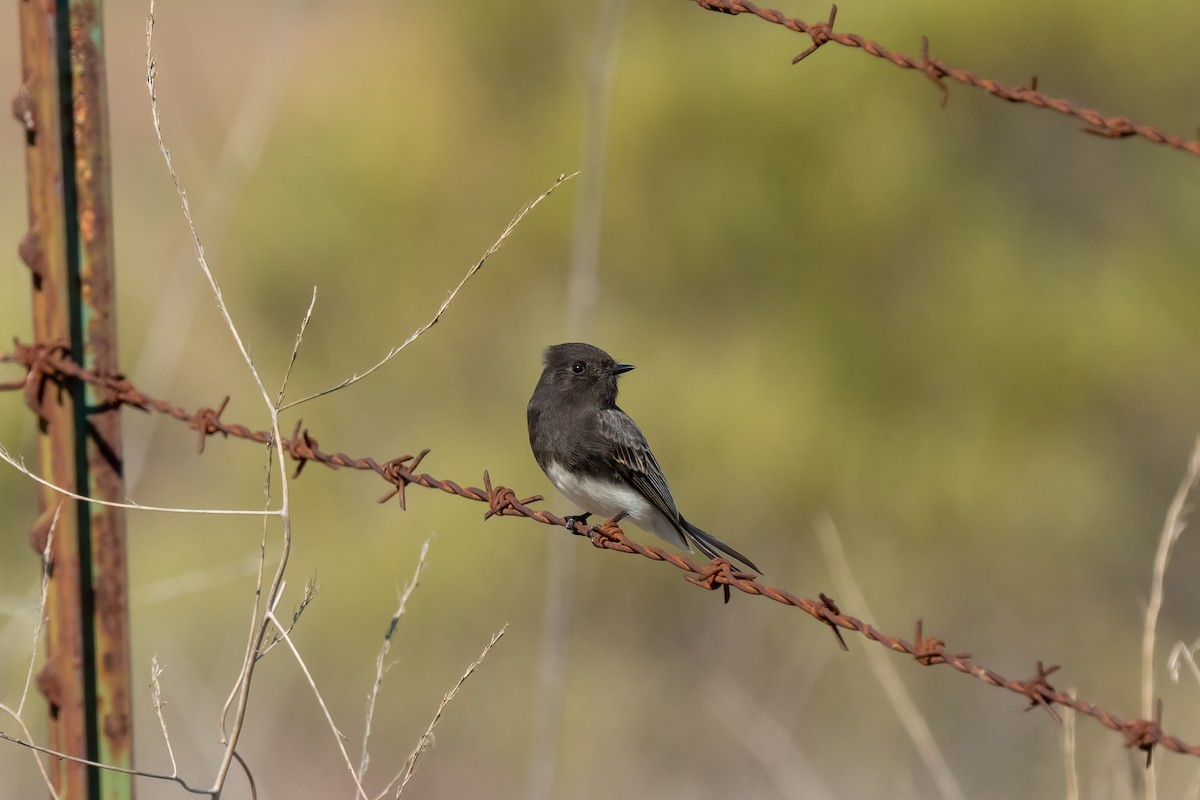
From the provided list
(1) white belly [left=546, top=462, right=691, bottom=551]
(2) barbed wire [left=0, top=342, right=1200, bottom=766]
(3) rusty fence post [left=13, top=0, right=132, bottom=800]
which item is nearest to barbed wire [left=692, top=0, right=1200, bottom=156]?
(2) barbed wire [left=0, top=342, right=1200, bottom=766]

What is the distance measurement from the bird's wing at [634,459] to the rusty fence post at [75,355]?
5.58 ft

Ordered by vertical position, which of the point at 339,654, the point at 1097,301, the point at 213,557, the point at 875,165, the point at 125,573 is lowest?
the point at 125,573

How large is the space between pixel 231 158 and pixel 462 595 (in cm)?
607

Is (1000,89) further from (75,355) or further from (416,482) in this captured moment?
(75,355)

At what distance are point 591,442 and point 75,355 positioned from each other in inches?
67.2

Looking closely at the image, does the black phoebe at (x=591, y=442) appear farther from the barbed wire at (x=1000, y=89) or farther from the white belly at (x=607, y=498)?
the barbed wire at (x=1000, y=89)

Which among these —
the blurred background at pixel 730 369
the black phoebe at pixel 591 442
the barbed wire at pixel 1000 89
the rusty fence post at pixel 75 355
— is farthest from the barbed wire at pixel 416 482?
the blurred background at pixel 730 369

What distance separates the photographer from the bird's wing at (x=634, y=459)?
14.2ft

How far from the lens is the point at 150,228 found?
1355 cm

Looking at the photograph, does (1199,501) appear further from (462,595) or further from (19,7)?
(19,7)

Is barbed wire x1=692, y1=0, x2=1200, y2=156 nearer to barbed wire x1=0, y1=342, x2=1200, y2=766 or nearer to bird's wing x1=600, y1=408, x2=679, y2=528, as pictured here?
barbed wire x1=0, y1=342, x2=1200, y2=766

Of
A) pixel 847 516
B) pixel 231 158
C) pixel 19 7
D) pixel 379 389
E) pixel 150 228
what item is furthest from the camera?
A: pixel 150 228

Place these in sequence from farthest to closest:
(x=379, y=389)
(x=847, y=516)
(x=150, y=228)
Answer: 1. (x=150, y=228)
2. (x=379, y=389)
3. (x=847, y=516)

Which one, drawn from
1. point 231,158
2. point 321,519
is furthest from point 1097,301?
point 231,158
